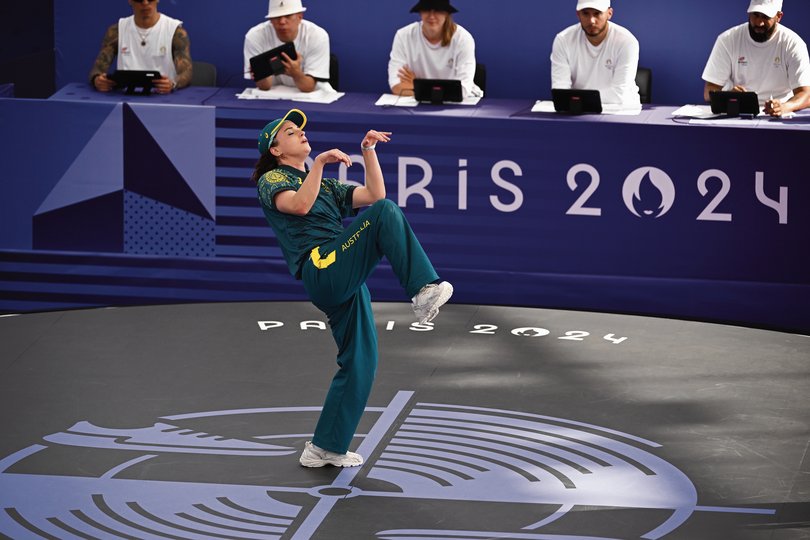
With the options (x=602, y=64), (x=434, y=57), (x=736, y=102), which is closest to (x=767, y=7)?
(x=736, y=102)

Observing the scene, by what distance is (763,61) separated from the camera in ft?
28.5

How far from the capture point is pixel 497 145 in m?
8.34

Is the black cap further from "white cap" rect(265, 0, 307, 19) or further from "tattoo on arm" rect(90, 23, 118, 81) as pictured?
"tattoo on arm" rect(90, 23, 118, 81)

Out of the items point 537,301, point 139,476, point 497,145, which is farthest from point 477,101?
point 139,476

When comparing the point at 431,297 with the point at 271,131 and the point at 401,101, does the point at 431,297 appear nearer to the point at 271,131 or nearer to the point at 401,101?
the point at 271,131

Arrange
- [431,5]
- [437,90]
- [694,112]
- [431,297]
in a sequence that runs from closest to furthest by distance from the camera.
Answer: [431,297]
[694,112]
[437,90]
[431,5]

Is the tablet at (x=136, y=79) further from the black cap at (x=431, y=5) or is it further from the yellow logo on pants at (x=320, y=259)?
the yellow logo on pants at (x=320, y=259)

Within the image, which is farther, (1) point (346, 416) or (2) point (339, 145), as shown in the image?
(2) point (339, 145)

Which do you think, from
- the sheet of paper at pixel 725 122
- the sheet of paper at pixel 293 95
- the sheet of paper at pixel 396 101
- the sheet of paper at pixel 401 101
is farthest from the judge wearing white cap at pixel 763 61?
the sheet of paper at pixel 293 95

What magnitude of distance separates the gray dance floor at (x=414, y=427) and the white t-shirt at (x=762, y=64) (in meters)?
2.01

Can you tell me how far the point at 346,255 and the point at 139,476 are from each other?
1.13m

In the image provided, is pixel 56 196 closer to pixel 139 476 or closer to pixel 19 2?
pixel 19 2

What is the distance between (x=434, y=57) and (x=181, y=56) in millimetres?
1757

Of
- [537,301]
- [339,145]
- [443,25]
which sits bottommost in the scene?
[537,301]
